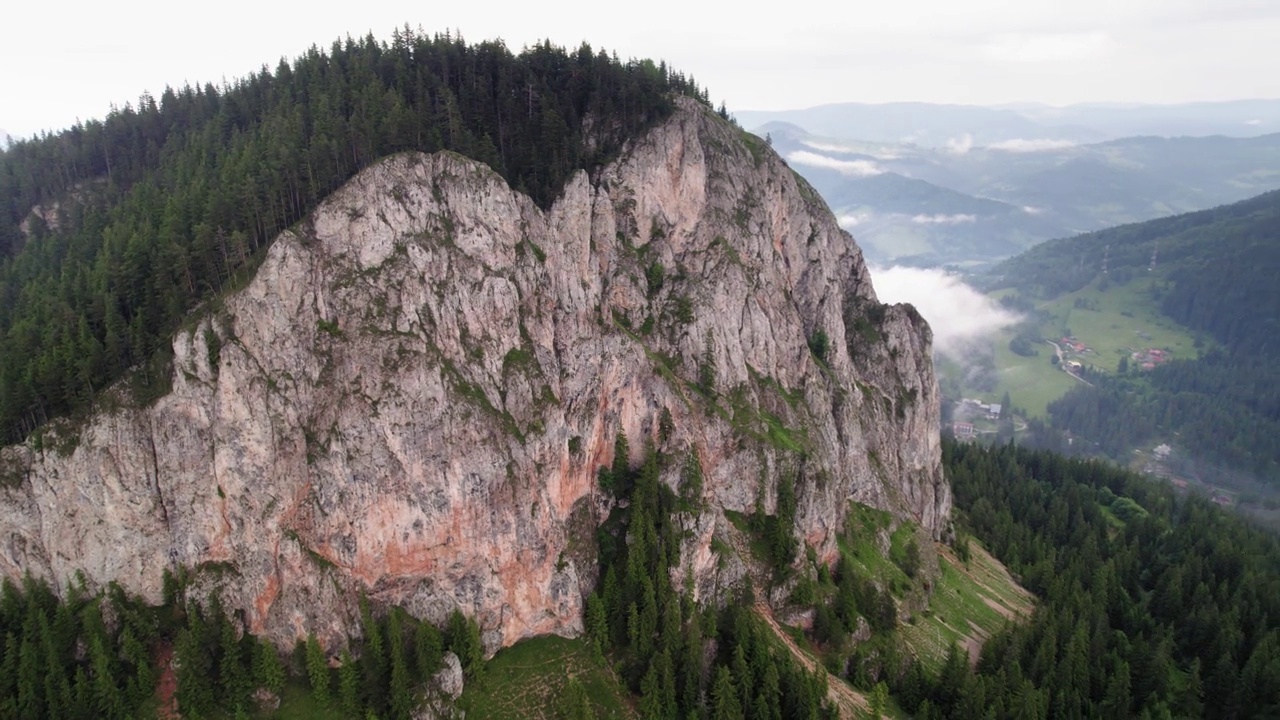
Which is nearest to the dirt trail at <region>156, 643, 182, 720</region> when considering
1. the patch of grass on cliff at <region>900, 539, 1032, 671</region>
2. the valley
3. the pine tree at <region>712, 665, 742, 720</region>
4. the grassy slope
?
the valley

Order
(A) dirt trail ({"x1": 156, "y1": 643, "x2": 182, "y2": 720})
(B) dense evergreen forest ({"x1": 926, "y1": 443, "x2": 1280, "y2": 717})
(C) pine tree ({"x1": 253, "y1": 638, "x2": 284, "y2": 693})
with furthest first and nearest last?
(B) dense evergreen forest ({"x1": 926, "y1": 443, "x2": 1280, "y2": 717})
(C) pine tree ({"x1": 253, "y1": 638, "x2": 284, "y2": 693})
(A) dirt trail ({"x1": 156, "y1": 643, "x2": 182, "y2": 720})

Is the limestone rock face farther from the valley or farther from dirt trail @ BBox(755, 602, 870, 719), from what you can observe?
dirt trail @ BBox(755, 602, 870, 719)

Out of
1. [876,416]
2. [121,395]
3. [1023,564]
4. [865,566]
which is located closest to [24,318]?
[121,395]

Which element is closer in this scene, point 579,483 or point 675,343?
point 579,483

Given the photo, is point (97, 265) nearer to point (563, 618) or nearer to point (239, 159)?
point (239, 159)

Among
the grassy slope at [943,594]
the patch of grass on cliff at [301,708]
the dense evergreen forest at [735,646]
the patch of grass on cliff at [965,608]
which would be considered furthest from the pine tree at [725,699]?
the patch of grass on cliff at [301,708]

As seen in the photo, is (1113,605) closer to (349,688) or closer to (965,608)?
(965,608)

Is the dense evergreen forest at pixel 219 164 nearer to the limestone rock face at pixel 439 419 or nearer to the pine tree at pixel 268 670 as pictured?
the limestone rock face at pixel 439 419
